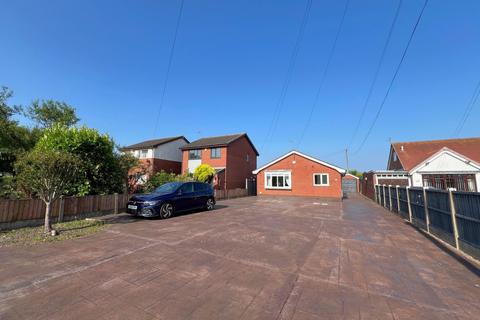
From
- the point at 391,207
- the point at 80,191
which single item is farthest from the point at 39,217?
the point at 391,207

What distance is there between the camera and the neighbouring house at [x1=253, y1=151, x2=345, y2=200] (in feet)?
72.1

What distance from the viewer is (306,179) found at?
23.0 meters

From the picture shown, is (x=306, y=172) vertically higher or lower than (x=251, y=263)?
higher

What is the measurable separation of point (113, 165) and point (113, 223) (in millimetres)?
4627

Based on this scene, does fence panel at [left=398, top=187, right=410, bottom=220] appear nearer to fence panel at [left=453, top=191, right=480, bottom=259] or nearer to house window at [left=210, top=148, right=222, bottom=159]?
fence panel at [left=453, top=191, right=480, bottom=259]

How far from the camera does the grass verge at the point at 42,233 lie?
5898 millimetres

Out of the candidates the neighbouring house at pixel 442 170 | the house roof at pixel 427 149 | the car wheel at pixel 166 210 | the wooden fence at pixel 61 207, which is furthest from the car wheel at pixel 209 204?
the house roof at pixel 427 149

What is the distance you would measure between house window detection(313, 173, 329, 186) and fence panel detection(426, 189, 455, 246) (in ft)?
49.6

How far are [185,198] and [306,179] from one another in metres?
15.8

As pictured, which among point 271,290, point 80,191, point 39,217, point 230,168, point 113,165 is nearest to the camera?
point 271,290

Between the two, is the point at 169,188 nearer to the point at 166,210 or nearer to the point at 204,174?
the point at 166,210

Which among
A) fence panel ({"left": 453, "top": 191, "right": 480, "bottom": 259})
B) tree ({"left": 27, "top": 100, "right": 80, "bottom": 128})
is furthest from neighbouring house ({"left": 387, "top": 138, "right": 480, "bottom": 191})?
tree ({"left": 27, "top": 100, "right": 80, "bottom": 128})

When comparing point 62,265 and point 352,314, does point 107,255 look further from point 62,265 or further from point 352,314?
point 352,314

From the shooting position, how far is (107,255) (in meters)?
4.80
